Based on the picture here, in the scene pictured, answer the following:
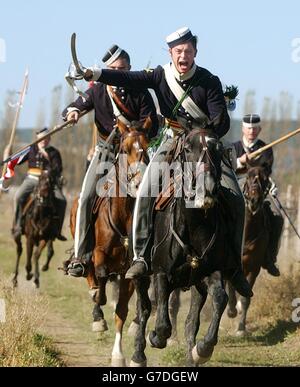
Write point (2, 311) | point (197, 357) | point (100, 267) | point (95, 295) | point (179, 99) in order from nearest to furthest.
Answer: point (197, 357) < point (179, 99) < point (2, 311) < point (100, 267) < point (95, 295)

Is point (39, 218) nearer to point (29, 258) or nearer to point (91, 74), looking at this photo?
point (29, 258)

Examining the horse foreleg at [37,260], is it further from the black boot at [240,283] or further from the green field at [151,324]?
the black boot at [240,283]

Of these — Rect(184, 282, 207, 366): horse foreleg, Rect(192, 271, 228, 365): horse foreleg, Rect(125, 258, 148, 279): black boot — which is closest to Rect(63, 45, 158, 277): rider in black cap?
Rect(125, 258, 148, 279): black boot

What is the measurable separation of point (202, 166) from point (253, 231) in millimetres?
6348

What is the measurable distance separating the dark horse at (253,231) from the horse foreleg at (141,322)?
3929mm

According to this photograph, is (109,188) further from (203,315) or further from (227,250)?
(203,315)

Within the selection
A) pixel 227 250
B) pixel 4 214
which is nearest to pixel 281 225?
pixel 227 250

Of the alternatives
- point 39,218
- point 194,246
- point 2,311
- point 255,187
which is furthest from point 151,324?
point 39,218

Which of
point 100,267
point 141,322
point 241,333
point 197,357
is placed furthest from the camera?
point 241,333

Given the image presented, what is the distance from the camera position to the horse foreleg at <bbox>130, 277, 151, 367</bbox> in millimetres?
11027

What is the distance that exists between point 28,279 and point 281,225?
6.67 m

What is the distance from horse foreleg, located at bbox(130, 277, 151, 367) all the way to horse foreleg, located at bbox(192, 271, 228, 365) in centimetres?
113

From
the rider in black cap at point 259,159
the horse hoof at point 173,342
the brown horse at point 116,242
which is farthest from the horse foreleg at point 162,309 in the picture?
the rider in black cap at point 259,159

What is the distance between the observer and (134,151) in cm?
1138
